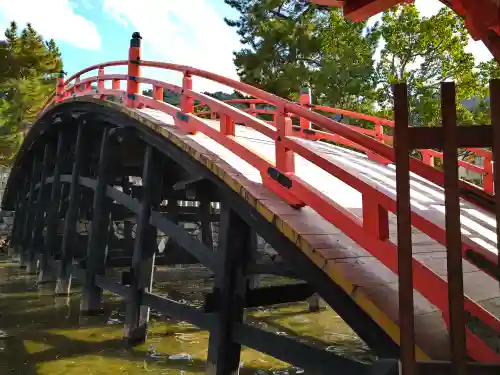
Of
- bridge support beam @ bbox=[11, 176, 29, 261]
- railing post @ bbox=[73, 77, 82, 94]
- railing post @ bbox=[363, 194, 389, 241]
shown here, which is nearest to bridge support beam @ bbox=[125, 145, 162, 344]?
railing post @ bbox=[363, 194, 389, 241]

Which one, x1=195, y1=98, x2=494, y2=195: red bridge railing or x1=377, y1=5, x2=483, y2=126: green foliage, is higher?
x1=377, y1=5, x2=483, y2=126: green foliage

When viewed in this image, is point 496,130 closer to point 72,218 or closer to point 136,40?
point 136,40

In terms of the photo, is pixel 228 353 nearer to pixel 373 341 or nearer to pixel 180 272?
pixel 373 341

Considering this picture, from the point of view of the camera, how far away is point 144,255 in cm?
603

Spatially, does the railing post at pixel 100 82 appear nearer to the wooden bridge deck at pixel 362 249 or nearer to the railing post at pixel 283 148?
the wooden bridge deck at pixel 362 249

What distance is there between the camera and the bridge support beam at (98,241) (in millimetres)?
7410

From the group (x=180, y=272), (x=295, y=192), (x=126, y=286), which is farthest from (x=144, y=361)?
(x=180, y=272)

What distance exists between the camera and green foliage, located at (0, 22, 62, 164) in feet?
73.8

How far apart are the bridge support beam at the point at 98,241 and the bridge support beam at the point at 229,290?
Answer: 3727 millimetres

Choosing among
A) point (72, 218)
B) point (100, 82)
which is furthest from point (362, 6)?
point (72, 218)

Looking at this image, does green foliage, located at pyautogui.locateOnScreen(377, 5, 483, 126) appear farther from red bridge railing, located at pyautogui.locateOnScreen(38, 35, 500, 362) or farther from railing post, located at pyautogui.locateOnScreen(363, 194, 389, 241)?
railing post, located at pyautogui.locateOnScreen(363, 194, 389, 241)

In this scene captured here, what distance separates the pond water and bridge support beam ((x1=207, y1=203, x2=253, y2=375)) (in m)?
0.96

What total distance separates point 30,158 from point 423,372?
14.2 metres

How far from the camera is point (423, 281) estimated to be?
2.54 metres
